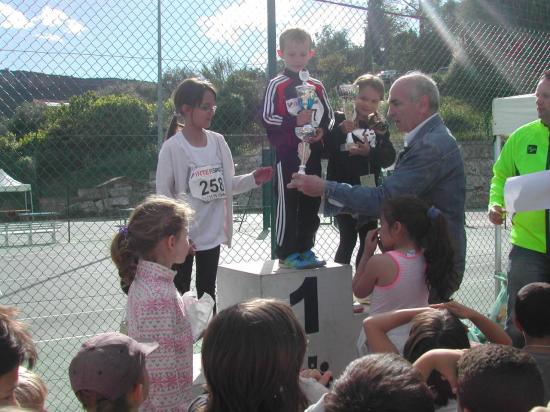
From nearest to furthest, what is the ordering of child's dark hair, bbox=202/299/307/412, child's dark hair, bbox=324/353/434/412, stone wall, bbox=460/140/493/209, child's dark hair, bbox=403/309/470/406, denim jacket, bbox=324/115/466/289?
child's dark hair, bbox=324/353/434/412 < child's dark hair, bbox=202/299/307/412 < child's dark hair, bbox=403/309/470/406 < denim jacket, bbox=324/115/466/289 < stone wall, bbox=460/140/493/209

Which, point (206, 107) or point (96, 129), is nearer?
point (206, 107)

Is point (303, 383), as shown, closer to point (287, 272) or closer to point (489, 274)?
point (287, 272)

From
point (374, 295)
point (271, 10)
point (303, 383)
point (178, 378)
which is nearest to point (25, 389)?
point (178, 378)

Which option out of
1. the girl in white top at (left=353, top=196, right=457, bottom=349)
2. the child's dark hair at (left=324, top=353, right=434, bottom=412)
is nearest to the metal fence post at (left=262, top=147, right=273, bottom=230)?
the girl in white top at (left=353, top=196, right=457, bottom=349)

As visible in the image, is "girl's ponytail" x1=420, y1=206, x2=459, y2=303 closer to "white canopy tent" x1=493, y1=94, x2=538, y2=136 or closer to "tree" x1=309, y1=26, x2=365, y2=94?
"tree" x1=309, y1=26, x2=365, y2=94

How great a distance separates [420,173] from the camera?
3.40m

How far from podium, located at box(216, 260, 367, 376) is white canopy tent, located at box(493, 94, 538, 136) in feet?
10.5

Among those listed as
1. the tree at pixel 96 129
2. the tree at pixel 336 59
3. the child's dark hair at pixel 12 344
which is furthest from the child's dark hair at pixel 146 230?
the tree at pixel 96 129

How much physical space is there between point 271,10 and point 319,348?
7.91ft

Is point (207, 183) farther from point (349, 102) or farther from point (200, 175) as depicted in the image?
point (349, 102)

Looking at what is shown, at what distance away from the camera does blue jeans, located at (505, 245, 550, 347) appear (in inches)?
146

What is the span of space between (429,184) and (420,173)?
9 cm

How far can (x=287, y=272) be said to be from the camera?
3.67 metres

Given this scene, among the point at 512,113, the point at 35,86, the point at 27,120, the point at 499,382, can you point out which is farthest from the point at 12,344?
the point at 27,120
